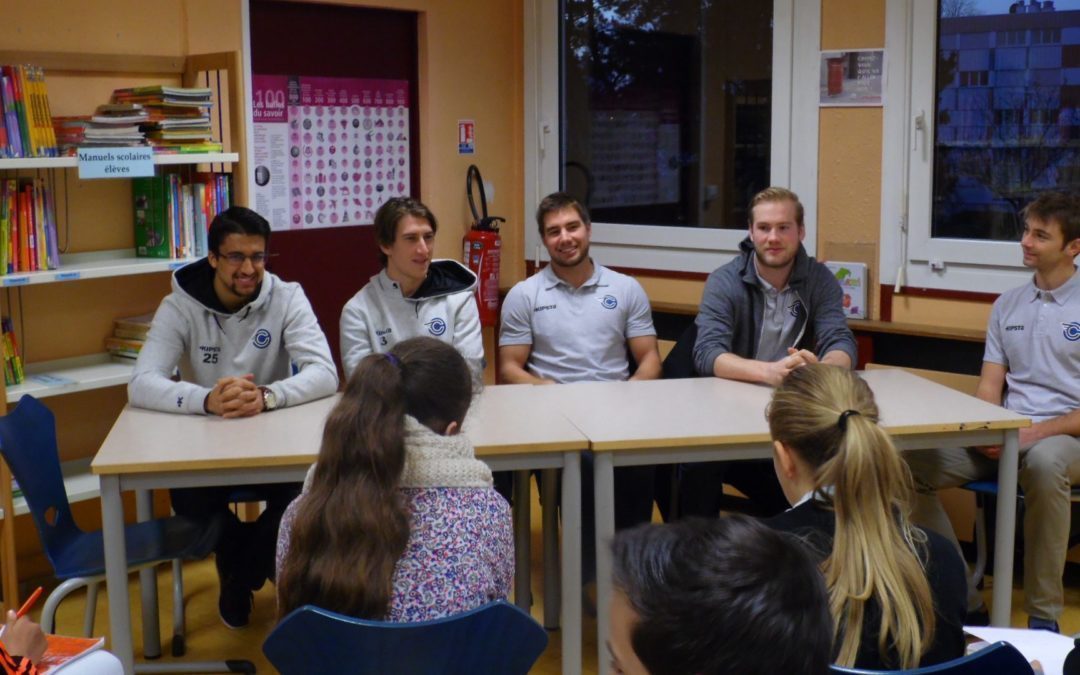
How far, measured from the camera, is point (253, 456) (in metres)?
2.84

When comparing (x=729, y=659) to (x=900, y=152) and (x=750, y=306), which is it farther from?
(x=900, y=152)

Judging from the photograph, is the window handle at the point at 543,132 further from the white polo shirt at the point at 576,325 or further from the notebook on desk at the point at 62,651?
the notebook on desk at the point at 62,651

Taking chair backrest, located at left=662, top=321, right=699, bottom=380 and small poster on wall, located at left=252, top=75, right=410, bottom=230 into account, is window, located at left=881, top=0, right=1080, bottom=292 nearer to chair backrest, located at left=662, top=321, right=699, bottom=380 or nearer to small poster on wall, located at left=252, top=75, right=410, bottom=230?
chair backrest, located at left=662, top=321, right=699, bottom=380

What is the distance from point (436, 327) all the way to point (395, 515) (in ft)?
6.16

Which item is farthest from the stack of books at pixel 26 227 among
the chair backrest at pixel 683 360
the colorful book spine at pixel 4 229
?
the chair backrest at pixel 683 360

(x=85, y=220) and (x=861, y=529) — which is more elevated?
(x=85, y=220)

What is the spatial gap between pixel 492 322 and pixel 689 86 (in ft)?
4.41

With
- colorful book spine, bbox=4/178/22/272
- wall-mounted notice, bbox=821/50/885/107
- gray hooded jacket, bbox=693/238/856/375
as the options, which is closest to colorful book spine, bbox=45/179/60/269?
colorful book spine, bbox=4/178/22/272

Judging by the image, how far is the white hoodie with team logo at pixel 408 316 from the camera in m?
3.82

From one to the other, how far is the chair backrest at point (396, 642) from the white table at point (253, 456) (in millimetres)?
1063

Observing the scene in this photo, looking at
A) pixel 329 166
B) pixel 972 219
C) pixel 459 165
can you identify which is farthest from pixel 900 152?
pixel 329 166

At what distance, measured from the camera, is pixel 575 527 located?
10.1 feet

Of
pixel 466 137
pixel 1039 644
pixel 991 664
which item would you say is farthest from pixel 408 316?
pixel 991 664

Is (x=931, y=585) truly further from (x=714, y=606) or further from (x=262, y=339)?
(x=262, y=339)
